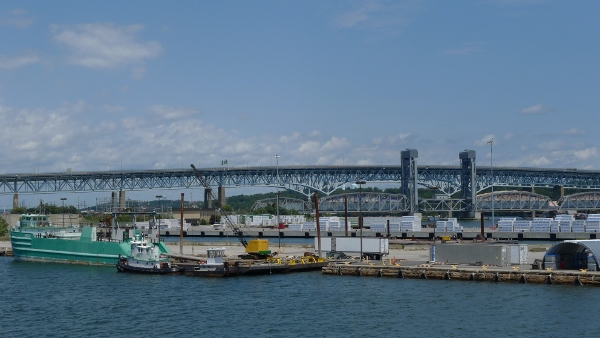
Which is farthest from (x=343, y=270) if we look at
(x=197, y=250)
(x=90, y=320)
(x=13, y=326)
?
(x=197, y=250)

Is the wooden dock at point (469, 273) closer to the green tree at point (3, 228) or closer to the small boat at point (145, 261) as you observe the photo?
Answer: the small boat at point (145, 261)

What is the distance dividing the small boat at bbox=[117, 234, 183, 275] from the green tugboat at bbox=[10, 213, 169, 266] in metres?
3.79

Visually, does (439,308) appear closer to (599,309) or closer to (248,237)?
(599,309)

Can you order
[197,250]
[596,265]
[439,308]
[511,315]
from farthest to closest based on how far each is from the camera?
[197,250]
[596,265]
[439,308]
[511,315]

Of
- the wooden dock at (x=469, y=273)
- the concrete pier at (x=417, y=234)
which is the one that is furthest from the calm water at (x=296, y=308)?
the concrete pier at (x=417, y=234)

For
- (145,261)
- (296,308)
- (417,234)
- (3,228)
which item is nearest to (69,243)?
(145,261)

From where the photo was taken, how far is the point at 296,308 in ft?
171

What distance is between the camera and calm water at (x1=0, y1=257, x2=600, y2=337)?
44.7m

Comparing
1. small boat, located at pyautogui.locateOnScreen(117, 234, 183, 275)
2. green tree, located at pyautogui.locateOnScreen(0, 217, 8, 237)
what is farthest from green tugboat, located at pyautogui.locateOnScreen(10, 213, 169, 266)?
green tree, located at pyautogui.locateOnScreen(0, 217, 8, 237)

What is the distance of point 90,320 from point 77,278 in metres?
24.3

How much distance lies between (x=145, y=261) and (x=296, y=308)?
988 inches

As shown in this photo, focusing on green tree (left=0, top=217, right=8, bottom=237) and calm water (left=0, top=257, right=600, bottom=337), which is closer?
calm water (left=0, top=257, right=600, bottom=337)

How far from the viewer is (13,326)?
1871 inches

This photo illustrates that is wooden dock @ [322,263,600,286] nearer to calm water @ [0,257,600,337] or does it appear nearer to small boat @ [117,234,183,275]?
calm water @ [0,257,600,337]
